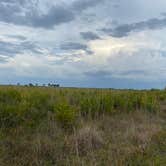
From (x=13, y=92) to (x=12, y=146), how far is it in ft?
18.1

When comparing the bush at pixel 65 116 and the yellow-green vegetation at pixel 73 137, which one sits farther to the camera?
the bush at pixel 65 116

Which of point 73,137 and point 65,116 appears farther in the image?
point 65,116

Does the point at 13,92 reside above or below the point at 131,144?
above

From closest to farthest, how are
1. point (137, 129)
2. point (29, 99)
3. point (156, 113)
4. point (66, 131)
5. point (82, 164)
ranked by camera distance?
1. point (82, 164)
2. point (66, 131)
3. point (137, 129)
4. point (29, 99)
5. point (156, 113)

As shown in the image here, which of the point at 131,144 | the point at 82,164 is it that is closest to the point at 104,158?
the point at 82,164

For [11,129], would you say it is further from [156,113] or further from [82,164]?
[156,113]

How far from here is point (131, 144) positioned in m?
7.60

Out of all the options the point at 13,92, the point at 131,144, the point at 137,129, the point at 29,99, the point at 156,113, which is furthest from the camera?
the point at 156,113

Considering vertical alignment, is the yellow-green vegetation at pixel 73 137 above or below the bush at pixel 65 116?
below

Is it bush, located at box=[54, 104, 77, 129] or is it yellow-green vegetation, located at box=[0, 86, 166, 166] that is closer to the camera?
yellow-green vegetation, located at box=[0, 86, 166, 166]

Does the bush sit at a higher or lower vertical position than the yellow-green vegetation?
higher

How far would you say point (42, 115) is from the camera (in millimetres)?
9258

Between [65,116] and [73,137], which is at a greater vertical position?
[65,116]

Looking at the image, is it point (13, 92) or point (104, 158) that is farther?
point (13, 92)
